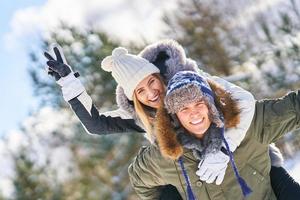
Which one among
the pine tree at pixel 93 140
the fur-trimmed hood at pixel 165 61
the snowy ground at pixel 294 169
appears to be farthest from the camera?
the pine tree at pixel 93 140

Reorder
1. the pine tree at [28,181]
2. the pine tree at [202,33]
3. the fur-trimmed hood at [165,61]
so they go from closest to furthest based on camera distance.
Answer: the fur-trimmed hood at [165,61] → the pine tree at [28,181] → the pine tree at [202,33]

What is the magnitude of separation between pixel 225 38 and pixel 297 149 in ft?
35.8

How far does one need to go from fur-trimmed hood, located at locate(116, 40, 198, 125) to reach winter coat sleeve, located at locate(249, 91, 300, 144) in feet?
1.70

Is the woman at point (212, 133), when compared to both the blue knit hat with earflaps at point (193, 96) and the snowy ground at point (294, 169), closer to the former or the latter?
the blue knit hat with earflaps at point (193, 96)

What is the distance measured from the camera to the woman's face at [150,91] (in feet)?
10.3

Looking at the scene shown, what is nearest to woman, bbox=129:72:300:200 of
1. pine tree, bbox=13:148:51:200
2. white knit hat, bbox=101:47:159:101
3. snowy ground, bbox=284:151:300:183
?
white knit hat, bbox=101:47:159:101

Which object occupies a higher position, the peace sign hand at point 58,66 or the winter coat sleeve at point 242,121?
the peace sign hand at point 58,66

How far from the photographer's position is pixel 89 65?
14617 mm

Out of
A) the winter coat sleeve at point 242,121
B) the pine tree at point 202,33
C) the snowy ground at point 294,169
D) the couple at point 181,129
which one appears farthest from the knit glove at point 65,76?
the pine tree at point 202,33

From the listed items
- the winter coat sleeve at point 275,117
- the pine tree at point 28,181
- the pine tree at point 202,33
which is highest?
the winter coat sleeve at point 275,117

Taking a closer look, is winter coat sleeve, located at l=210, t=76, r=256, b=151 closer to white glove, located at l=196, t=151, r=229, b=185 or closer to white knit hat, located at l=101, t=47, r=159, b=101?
white glove, located at l=196, t=151, r=229, b=185

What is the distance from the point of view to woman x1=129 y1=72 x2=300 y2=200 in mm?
2635

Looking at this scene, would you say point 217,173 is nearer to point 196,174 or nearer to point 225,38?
point 196,174

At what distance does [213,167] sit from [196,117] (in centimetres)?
25
